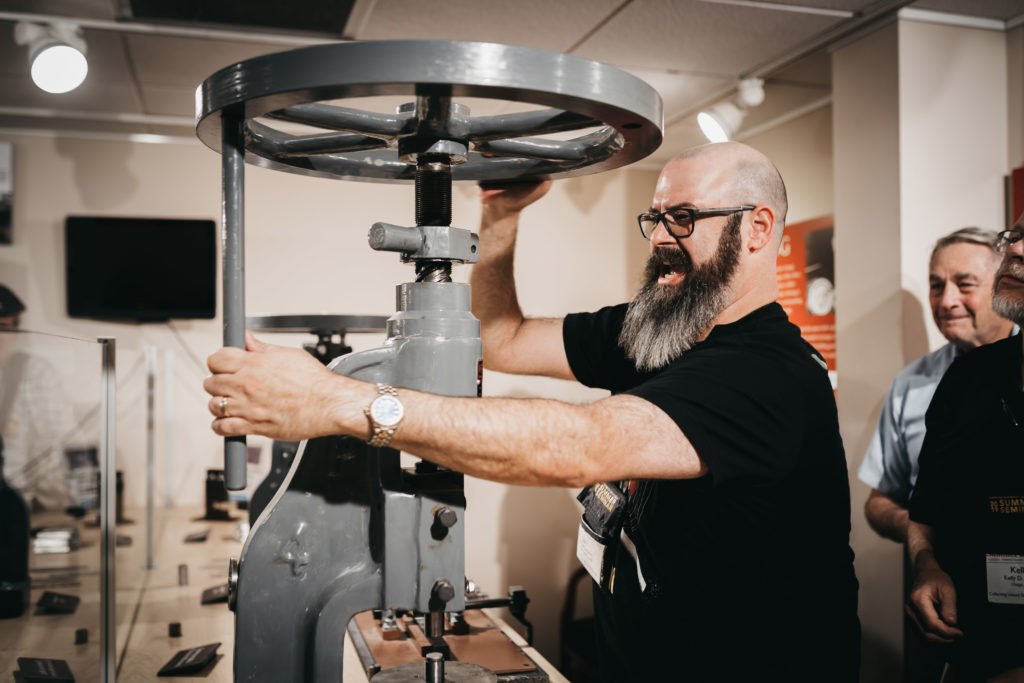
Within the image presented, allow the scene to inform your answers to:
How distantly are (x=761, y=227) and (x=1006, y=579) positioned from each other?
3.25 ft

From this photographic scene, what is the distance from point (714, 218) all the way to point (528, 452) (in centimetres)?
65

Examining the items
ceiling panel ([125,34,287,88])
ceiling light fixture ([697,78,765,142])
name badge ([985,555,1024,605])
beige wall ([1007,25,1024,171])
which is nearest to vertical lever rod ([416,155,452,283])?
name badge ([985,555,1024,605])

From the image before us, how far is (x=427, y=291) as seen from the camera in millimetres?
854

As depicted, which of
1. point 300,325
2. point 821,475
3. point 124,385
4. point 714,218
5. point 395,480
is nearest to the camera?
point 395,480

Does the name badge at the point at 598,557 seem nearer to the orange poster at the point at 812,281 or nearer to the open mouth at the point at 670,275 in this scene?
the open mouth at the point at 670,275

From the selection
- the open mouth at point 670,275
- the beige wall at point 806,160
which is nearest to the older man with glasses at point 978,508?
the open mouth at point 670,275

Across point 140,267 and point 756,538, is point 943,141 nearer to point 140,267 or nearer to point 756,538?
point 756,538

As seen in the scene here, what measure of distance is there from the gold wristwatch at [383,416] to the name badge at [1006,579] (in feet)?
4.96

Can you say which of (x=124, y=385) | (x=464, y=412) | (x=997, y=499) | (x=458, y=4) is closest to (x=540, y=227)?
(x=458, y=4)

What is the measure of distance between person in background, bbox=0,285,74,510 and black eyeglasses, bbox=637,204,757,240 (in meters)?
1.15

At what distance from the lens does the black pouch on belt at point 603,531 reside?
A: 1338 mm

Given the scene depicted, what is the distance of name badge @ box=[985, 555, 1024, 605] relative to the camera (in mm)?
1651

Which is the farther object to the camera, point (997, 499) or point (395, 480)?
point (997, 499)

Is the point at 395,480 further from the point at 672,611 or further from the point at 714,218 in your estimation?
the point at 714,218
